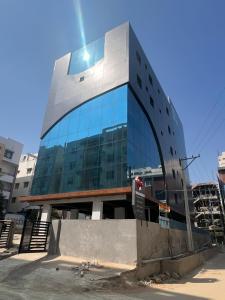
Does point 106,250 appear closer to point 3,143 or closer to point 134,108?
point 134,108

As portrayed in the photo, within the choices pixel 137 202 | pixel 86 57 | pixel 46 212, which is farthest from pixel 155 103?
pixel 137 202

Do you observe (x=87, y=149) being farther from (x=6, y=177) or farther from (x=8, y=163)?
(x=8, y=163)

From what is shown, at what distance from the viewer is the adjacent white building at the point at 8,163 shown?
54.2 metres

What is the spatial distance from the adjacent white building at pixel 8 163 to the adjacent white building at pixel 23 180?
13.2 ft

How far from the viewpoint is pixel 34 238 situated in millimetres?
16781

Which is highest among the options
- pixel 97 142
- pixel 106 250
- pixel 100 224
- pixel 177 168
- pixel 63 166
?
pixel 177 168

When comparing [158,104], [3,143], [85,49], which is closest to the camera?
[85,49]

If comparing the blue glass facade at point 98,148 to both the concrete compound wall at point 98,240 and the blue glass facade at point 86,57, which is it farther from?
the concrete compound wall at point 98,240

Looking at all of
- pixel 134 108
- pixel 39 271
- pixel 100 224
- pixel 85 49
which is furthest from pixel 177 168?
pixel 39 271

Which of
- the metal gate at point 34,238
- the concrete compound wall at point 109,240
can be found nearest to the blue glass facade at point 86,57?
the metal gate at point 34,238

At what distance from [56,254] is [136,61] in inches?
1101

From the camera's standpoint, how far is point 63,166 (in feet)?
97.9

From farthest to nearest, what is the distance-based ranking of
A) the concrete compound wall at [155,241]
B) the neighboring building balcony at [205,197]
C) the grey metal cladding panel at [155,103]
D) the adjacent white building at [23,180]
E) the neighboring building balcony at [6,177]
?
the neighboring building balcony at [205,197]
the adjacent white building at [23,180]
the neighboring building balcony at [6,177]
the grey metal cladding panel at [155,103]
the concrete compound wall at [155,241]

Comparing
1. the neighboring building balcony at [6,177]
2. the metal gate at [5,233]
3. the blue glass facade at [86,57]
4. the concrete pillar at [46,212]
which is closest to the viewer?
the metal gate at [5,233]
